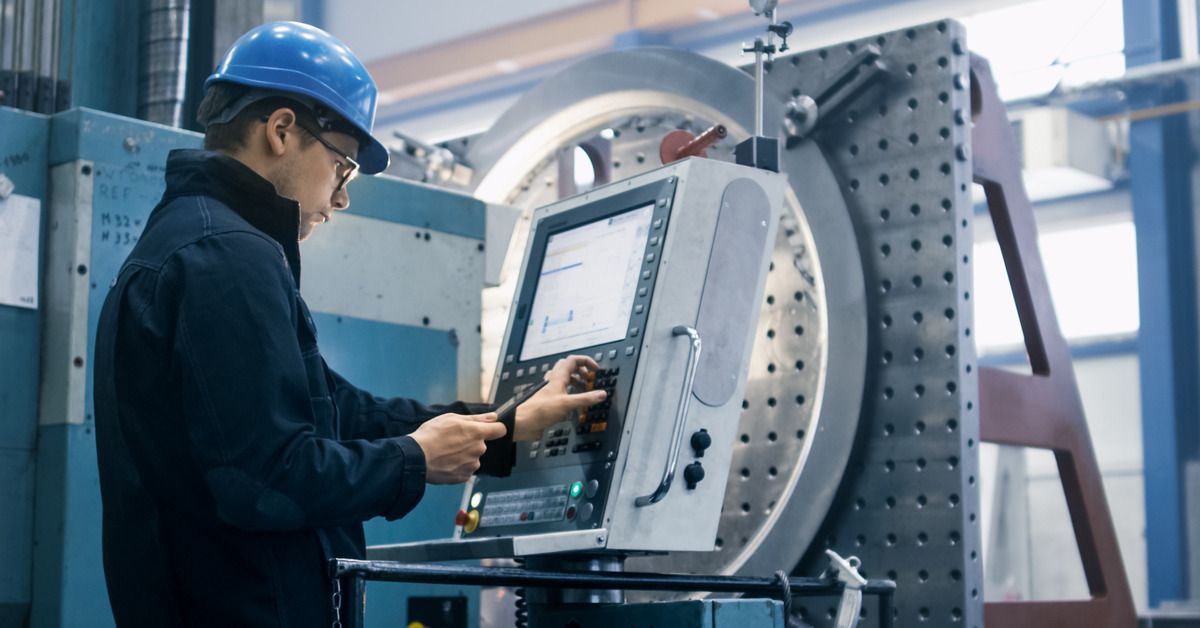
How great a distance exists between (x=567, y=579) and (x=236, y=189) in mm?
518

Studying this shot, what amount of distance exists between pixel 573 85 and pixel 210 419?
141 cm

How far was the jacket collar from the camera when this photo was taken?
1.39 metres

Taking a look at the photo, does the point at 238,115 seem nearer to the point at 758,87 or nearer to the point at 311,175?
the point at 311,175

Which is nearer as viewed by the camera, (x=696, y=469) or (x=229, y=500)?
(x=229, y=500)

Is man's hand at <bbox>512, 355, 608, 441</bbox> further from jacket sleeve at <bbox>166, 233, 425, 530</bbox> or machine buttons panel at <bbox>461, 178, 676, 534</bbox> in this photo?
jacket sleeve at <bbox>166, 233, 425, 530</bbox>

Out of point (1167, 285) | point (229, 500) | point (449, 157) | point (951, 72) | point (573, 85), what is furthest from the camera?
point (1167, 285)

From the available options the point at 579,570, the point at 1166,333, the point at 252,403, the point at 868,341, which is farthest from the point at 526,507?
the point at 1166,333

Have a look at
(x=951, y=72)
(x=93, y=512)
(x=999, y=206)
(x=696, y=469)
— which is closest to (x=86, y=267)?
(x=93, y=512)

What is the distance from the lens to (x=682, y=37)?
653 centimetres

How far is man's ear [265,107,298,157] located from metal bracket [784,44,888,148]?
890 millimetres

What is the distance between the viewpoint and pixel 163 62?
2.29 metres

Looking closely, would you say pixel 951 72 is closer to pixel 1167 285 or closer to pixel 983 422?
pixel 983 422

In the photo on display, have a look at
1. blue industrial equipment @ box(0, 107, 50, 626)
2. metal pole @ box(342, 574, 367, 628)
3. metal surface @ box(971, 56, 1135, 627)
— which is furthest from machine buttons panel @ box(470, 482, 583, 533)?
metal surface @ box(971, 56, 1135, 627)

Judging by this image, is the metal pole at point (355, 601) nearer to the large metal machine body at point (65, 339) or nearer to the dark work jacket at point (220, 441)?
the dark work jacket at point (220, 441)
